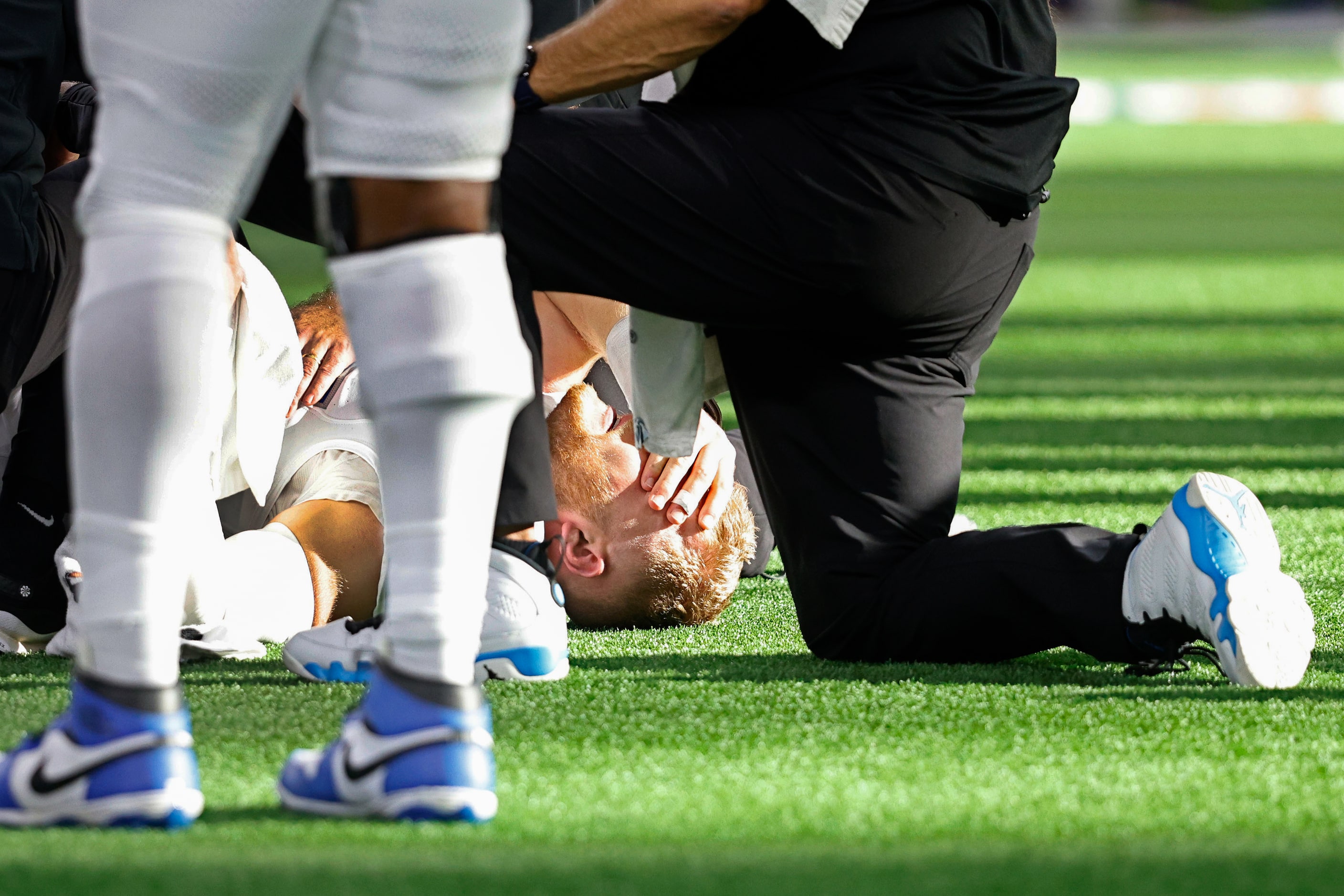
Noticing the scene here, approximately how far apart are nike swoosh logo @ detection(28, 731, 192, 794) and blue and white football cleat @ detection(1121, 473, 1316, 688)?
1.13 m

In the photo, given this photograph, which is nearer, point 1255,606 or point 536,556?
point 1255,606

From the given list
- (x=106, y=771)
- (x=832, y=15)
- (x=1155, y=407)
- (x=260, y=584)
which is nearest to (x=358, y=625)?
(x=260, y=584)

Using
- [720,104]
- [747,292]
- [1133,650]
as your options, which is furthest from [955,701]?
[720,104]

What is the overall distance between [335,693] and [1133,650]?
89cm

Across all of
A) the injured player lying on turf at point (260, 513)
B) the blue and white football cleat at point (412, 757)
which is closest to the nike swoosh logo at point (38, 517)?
the injured player lying on turf at point (260, 513)

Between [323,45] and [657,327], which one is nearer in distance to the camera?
[323,45]

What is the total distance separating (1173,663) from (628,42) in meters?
0.94

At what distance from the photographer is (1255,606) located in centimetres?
207

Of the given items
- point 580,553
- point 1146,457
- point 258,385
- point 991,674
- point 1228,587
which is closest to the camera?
point 1228,587

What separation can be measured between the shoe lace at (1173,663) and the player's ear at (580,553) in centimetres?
76

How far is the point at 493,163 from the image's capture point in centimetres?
152

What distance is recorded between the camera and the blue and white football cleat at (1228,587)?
6.78 ft

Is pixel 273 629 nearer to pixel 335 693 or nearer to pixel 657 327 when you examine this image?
pixel 335 693

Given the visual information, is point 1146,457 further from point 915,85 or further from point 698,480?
point 915,85
